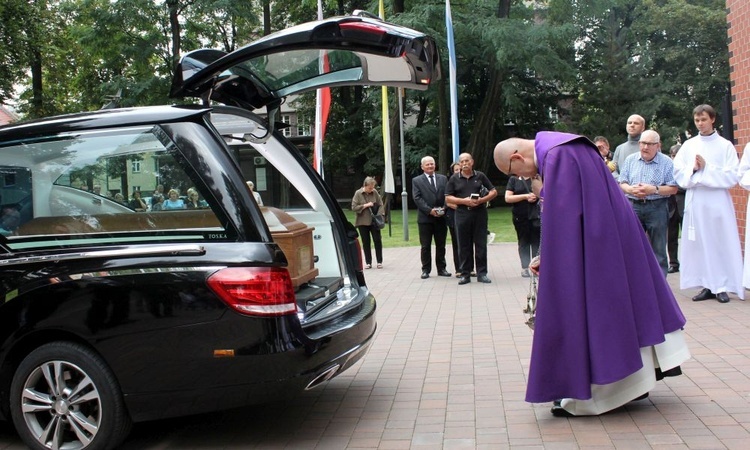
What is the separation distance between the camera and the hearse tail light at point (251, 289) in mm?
4086

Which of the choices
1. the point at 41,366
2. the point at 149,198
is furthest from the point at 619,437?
the point at 41,366

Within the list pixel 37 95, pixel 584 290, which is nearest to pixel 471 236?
pixel 584 290

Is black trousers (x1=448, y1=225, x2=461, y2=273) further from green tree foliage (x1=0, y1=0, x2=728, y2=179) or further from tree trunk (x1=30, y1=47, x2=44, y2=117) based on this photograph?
tree trunk (x1=30, y1=47, x2=44, y2=117)

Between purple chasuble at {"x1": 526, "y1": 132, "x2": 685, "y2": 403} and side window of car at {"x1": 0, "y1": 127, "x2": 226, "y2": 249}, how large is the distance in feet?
6.31

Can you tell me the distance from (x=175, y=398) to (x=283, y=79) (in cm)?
233

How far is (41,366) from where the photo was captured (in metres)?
4.27

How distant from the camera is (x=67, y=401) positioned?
13.9ft

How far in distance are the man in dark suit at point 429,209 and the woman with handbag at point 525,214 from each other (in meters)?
1.19

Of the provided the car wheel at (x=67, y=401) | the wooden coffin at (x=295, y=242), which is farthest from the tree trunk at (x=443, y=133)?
the car wheel at (x=67, y=401)

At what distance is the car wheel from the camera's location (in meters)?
4.17

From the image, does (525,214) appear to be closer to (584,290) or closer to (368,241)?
(368,241)

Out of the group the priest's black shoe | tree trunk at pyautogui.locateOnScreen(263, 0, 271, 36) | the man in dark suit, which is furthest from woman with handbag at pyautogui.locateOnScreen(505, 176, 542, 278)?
tree trunk at pyautogui.locateOnScreen(263, 0, 271, 36)

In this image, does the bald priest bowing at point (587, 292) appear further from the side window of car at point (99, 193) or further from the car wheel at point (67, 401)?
the car wheel at point (67, 401)

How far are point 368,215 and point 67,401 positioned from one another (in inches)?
405
